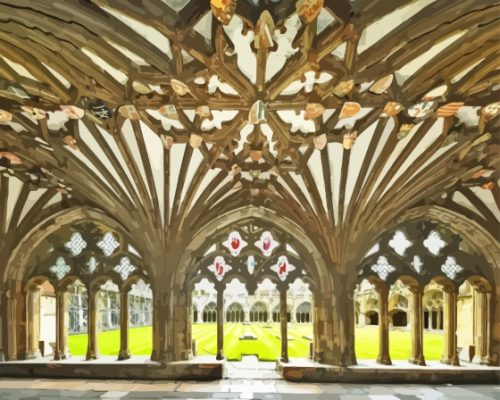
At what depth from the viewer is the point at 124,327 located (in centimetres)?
1008

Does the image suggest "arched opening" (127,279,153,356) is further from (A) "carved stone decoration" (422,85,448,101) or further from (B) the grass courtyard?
(A) "carved stone decoration" (422,85,448,101)

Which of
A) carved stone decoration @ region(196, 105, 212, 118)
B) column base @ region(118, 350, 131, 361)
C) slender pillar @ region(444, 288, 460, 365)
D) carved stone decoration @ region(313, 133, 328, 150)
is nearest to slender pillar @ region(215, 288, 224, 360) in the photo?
column base @ region(118, 350, 131, 361)

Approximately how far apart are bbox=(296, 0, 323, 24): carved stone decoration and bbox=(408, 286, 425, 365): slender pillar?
7.40 metres

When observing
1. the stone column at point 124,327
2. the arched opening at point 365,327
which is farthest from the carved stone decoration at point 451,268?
the stone column at point 124,327

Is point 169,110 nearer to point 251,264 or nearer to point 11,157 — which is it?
point 11,157

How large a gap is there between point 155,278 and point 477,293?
23.3ft

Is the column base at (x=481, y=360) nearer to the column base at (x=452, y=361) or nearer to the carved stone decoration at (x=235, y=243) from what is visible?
the column base at (x=452, y=361)

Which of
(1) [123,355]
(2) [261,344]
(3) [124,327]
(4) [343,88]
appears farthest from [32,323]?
(4) [343,88]

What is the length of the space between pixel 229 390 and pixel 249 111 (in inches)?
196

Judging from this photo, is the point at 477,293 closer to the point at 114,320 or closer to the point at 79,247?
the point at 79,247

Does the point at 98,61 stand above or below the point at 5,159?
above

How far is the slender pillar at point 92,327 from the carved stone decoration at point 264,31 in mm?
7528

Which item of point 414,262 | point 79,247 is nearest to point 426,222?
point 414,262

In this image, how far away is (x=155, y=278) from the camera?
970 cm
